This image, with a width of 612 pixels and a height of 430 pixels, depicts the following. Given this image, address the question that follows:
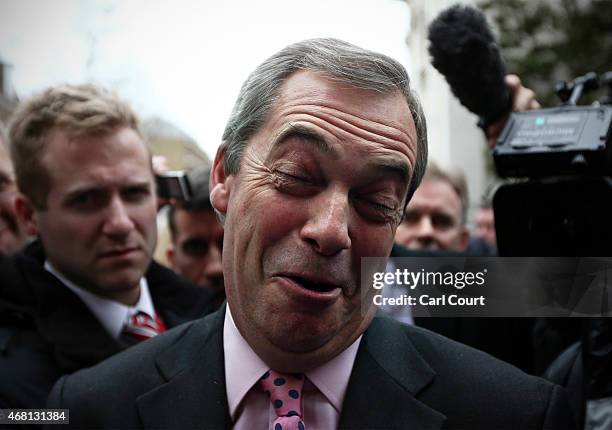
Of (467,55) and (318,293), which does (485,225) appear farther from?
(318,293)

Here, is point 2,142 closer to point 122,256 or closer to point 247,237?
point 122,256

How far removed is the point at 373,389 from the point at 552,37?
233 cm

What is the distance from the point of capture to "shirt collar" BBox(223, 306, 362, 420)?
1.62 metres

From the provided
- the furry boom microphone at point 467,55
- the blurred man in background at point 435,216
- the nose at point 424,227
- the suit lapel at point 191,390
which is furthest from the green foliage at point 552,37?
the suit lapel at point 191,390

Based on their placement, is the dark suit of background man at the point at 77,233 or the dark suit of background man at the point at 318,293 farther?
the dark suit of background man at the point at 77,233

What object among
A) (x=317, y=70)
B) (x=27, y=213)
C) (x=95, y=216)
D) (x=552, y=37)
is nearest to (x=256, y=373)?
(x=317, y=70)

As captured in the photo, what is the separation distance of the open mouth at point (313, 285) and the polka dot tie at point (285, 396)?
21 cm

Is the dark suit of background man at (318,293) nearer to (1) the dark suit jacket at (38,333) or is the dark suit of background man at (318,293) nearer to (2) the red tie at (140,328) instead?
(1) the dark suit jacket at (38,333)

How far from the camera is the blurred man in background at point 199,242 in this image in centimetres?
296

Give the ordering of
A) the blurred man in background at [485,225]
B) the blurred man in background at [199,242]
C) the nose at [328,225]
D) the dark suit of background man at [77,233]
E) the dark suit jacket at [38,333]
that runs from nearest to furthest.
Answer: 1. the nose at [328,225]
2. the dark suit jacket at [38,333]
3. the dark suit of background man at [77,233]
4. the blurred man in background at [199,242]
5. the blurred man in background at [485,225]

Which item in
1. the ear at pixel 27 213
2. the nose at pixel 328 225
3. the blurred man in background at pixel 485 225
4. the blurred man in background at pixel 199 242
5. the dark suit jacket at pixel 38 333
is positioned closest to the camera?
the nose at pixel 328 225

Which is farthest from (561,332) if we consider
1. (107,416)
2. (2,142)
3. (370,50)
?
(2,142)

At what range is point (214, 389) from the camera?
1.66 metres

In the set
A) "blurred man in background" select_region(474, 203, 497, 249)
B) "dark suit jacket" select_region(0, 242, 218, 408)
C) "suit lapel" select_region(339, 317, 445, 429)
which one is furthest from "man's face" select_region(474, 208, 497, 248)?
"suit lapel" select_region(339, 317, 445, 429)
